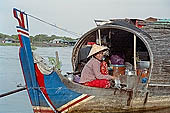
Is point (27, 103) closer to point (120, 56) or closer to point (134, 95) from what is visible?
point (120, 56)

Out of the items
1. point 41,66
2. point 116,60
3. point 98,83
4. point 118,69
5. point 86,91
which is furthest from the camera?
point 116,60

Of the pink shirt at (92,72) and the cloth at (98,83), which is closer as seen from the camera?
the pink shirt at (92,72)

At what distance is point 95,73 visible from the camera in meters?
5.18

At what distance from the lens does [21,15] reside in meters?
4.66

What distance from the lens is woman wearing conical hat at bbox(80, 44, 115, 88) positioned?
16.9 feet

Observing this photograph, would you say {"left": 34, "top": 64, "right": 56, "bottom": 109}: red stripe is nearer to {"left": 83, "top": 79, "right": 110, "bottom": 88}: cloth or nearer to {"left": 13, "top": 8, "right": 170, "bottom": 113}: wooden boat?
{"left": 13, "top": 8, "right": 170, "bottom": 113}: wooden boat

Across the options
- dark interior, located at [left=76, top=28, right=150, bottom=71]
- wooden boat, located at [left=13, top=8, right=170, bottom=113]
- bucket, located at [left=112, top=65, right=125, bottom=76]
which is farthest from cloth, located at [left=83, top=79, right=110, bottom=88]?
dark interior, located at [left=76, top=28, right=150, bottom=71]

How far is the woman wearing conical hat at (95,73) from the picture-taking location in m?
5.16

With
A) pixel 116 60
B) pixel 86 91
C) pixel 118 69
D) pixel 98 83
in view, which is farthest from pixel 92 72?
pixel 116 60

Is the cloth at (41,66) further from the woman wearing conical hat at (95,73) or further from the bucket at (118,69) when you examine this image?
the bucket at (118,69)

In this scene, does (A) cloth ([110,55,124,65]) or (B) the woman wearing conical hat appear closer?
(B) the woman wearing conical hat

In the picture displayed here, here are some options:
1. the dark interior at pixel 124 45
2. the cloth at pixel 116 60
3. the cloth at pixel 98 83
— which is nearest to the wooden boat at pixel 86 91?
the cloth at pixel 98 83

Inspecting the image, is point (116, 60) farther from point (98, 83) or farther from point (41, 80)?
point (41, 80)

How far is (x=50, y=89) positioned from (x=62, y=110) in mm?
467
